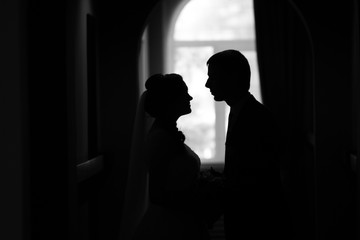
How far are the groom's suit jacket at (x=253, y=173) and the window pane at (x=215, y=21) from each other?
12.7ft

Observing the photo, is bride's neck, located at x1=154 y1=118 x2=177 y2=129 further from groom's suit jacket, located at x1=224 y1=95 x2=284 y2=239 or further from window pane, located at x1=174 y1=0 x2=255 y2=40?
window pane, located at x1=174 y1=0 x2=255 y2=40

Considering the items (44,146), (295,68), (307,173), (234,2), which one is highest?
(234,2)

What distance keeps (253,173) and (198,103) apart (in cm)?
385

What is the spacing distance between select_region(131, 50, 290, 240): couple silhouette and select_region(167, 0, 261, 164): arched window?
3432 millimetres

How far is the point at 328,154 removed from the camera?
383cm

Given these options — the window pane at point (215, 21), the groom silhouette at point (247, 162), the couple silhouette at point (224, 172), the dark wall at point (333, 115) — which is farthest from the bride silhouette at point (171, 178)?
the window pane at point (215, 21)

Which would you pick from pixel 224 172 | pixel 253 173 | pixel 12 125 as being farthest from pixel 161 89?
pixel 12 125

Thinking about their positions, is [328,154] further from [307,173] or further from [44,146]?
[44,146]

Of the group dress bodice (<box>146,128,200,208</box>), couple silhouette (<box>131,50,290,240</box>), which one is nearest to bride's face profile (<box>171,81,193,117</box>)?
couple silhouette (<box>131,50,290,240</box>)

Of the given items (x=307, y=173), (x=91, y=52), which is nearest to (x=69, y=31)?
(x=91, y=52)

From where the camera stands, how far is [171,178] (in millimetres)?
2598

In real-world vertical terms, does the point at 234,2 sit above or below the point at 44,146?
above

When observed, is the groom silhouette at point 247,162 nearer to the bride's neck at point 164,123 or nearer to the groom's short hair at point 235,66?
the groom's short hair at point 235,66

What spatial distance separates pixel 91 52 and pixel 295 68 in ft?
8.37
